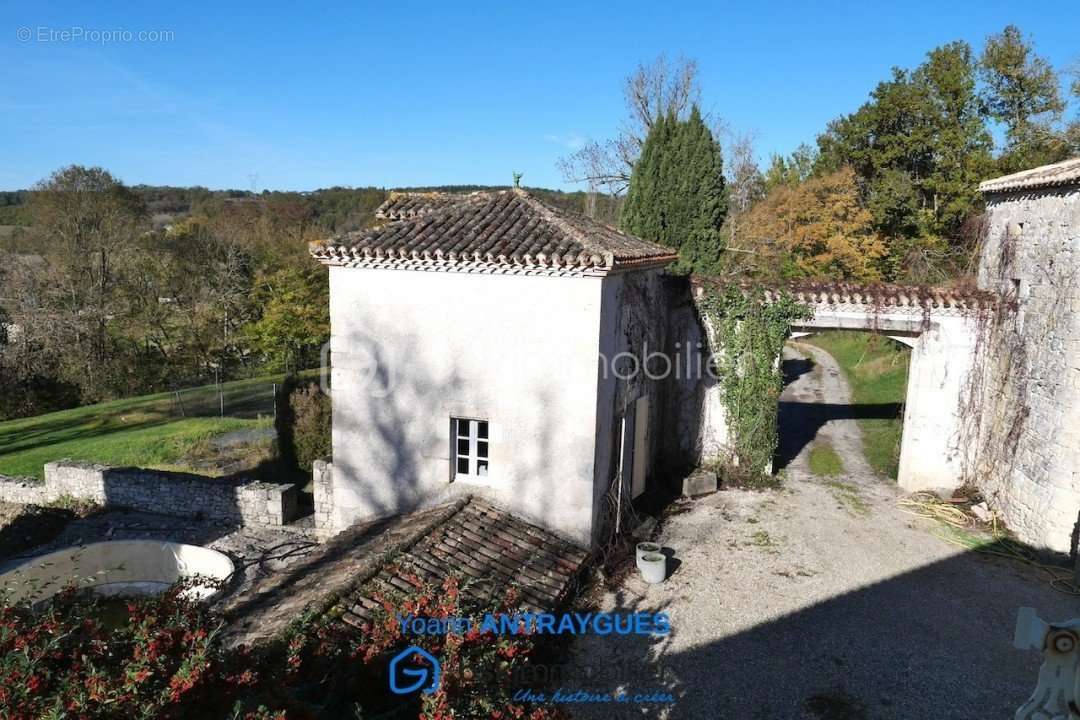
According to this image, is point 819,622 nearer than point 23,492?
Yes

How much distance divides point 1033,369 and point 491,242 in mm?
10408

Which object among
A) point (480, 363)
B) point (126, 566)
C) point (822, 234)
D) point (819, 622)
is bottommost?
point (126, 566)

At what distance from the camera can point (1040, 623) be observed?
3.24 metres

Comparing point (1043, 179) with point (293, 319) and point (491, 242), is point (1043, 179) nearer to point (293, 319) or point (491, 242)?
point (491, 242)

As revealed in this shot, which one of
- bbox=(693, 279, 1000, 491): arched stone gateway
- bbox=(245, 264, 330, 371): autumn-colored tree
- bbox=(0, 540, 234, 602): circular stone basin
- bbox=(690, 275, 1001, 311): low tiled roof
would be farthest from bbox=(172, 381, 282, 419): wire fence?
bbox=(693, 279, 1000, 491): arched stone gateway

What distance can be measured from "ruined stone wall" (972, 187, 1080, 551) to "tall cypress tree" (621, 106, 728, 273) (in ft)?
29.0

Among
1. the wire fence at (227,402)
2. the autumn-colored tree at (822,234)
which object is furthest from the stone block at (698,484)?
the autumn-colored tree at (822,234)

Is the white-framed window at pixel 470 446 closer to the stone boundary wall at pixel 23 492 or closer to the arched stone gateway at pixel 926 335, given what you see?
the arched stone gateway at pixel 926 335

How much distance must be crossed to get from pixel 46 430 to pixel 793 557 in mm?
23604

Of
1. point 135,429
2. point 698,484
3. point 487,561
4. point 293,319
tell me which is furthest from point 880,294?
point 135,429

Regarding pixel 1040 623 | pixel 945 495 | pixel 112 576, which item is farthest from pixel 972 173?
pixel 112 576

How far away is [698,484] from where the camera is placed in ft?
47.7

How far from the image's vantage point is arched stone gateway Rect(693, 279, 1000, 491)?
14.4 meters

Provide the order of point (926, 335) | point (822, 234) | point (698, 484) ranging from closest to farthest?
point (698, 484) → point (926, 335) → point (822, 234)
